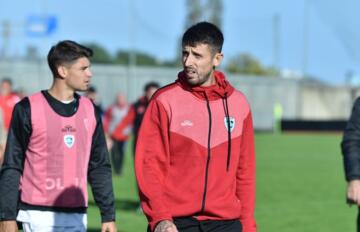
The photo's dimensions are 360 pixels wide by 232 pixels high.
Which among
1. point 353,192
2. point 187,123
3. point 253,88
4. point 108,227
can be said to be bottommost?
point 253,88

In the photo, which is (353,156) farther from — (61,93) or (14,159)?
(14,159)

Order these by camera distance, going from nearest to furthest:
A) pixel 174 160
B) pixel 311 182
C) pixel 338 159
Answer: pixel 174 160 < pixel 311 182 < pixel 338 159

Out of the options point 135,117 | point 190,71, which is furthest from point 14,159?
point 135,117

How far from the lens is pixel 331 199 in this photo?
18781 mm

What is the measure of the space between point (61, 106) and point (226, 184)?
149 centimetres

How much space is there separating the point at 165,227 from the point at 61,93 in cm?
172

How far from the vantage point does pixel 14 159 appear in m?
6.74

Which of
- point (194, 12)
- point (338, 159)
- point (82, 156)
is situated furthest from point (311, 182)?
point (194, 12)

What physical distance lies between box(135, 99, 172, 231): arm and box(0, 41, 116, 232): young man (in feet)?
3.33

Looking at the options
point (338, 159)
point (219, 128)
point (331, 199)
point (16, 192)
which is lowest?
point (338, 159)

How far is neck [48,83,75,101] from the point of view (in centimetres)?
704

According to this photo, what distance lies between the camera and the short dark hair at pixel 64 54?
7.11 metres

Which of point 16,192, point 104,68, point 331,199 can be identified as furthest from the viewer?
point 104,68

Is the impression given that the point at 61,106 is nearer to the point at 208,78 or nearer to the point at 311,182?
the point at 208,78
